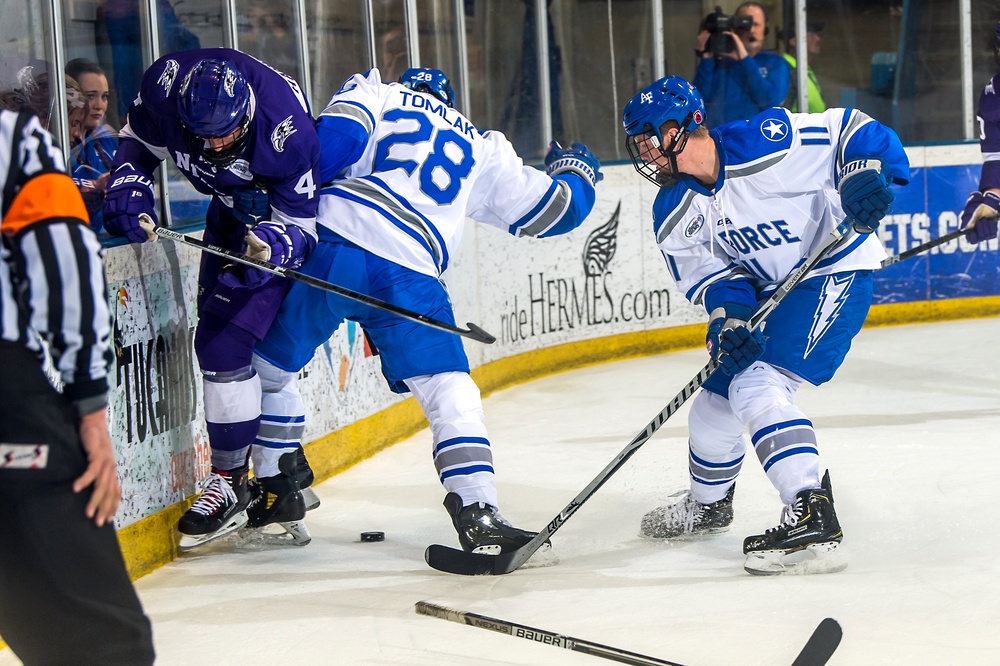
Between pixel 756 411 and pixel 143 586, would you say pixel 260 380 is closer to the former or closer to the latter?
pixel 143 586

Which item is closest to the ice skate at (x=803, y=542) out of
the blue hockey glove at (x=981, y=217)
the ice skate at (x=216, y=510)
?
the ice skate at (x=216, y=510)

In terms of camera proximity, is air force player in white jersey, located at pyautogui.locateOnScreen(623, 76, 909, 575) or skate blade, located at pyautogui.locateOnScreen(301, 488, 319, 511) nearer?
air force player in white jersey, located at pyautogui.locateOnScreen(623, 76, 909, 575)

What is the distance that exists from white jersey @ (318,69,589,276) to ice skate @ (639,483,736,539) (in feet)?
2.64

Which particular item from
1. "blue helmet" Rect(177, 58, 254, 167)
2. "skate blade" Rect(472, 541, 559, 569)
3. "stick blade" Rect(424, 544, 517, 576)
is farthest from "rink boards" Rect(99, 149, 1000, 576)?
"skate blade" Rect(472, 541, 559, 569)

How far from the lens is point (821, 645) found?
2.08 meters

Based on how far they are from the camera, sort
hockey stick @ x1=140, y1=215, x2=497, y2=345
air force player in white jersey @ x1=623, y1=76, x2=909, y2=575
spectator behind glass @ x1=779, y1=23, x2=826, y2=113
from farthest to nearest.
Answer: spectator behind glass @ x1=779, y1=23, x2=826, y2=113, hockey stick @ x1=140, y1=215, x2=497, y2=345, air force player in white jersey @ x1=623, y1=76, x2=909, y2=575

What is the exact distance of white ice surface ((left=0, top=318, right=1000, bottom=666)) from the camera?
7.50 feet

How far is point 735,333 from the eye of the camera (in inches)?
102

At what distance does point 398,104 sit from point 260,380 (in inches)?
29.5

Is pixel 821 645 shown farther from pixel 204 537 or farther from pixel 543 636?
pixel 204 537

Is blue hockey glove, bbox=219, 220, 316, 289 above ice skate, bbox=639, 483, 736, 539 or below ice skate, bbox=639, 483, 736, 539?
above

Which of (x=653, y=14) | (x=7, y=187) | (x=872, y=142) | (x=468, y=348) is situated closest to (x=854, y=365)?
(x=468, y=348)

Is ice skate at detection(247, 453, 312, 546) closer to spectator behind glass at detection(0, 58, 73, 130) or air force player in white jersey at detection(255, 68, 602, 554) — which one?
air force player in white jersey at detection(255, 68, 602, 554)

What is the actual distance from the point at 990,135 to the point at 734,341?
7.11ft
